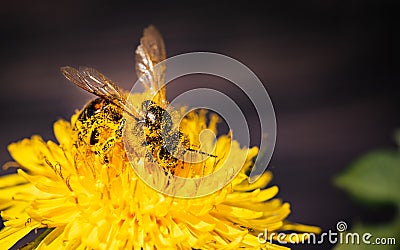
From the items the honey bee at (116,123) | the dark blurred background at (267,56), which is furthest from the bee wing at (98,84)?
the dark blurred background at (267,56)

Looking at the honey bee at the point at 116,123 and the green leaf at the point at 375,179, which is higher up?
the green leaf at the point at 375,179

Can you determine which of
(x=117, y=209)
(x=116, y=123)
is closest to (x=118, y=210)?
(x=117, y=209)

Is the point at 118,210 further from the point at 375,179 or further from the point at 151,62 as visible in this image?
the point at 375,179

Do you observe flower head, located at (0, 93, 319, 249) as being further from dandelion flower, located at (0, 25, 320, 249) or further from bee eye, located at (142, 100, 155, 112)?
bee eye, located at (142, 100, 155, 112)

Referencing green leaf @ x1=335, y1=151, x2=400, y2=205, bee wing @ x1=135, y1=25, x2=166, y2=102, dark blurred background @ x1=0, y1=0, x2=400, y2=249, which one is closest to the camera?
bee wing @ x1=135, y1=25, x2=166, y2=102

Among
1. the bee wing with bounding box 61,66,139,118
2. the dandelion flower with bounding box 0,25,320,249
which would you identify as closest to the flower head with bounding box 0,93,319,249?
the dandelion flower with bounding box 0,25,320,249

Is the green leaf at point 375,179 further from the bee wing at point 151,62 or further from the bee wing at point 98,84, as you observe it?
the bee wing at point 98,84
